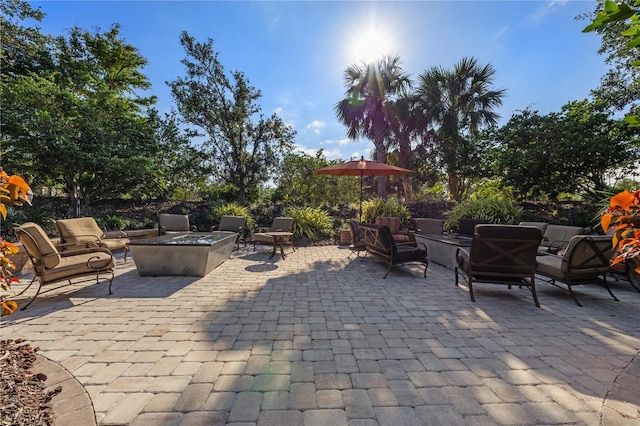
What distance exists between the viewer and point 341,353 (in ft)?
7.11

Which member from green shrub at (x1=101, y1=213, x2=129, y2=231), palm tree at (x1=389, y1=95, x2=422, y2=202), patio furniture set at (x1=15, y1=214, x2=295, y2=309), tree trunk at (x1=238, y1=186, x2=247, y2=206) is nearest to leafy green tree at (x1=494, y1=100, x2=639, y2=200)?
palm tree at (x1=389, y1=95, x2=422, y2=202)

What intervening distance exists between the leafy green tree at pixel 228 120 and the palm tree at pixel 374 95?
3018 mm

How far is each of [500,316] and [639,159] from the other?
884cm

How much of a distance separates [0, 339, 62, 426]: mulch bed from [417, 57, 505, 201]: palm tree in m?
13.0

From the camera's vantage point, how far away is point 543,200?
32.1 ft

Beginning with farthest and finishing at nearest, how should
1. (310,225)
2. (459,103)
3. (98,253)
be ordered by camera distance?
(459,103) → (310,225) → (98,253)

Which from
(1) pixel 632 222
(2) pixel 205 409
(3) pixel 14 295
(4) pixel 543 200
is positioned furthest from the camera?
(4) pixel 543 200

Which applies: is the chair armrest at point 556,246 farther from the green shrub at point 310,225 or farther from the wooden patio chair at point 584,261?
the green shrub at point 310,225

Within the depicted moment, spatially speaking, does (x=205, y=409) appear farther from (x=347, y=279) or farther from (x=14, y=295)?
(x=14, y=295)

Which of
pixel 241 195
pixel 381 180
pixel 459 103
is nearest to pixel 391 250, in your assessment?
pixel 381 180

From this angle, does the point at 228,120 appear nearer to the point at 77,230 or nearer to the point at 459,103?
the point at 77,230

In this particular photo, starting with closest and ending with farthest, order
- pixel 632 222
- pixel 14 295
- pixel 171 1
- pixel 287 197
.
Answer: pixel 632 222
pixel 14 295
pixel 171 1
pixel 287 197

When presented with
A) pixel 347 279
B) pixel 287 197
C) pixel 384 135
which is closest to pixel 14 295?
pixel 347 279

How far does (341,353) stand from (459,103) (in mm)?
12392
